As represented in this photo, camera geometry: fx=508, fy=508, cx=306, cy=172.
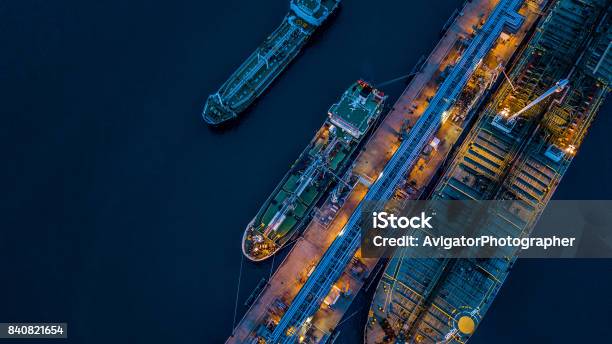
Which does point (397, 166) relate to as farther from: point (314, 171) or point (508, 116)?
point (508, 116)

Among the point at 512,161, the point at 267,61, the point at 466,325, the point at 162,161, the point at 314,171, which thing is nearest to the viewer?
the point at 466,325

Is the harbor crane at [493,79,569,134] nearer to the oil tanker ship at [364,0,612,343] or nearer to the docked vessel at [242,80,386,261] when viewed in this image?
the oil tanker ship at [364,0,612,343]

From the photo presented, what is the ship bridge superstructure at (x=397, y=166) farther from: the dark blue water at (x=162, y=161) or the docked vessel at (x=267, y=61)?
the docked vessel at (x=267, y=61)

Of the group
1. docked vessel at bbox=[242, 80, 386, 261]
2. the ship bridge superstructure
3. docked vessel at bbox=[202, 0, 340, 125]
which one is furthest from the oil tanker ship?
docked vessel at bbox=[202, 0, 340, 125]

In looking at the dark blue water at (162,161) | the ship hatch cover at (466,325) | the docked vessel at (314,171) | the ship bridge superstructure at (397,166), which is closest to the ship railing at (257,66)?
the dark blue water at (162,161)

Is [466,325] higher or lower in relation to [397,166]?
lower

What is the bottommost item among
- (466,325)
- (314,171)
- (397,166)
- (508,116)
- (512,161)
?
(466,325)

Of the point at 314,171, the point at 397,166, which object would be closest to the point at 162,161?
the point at 314,171

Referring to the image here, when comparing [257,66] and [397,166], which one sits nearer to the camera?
[397,166]
